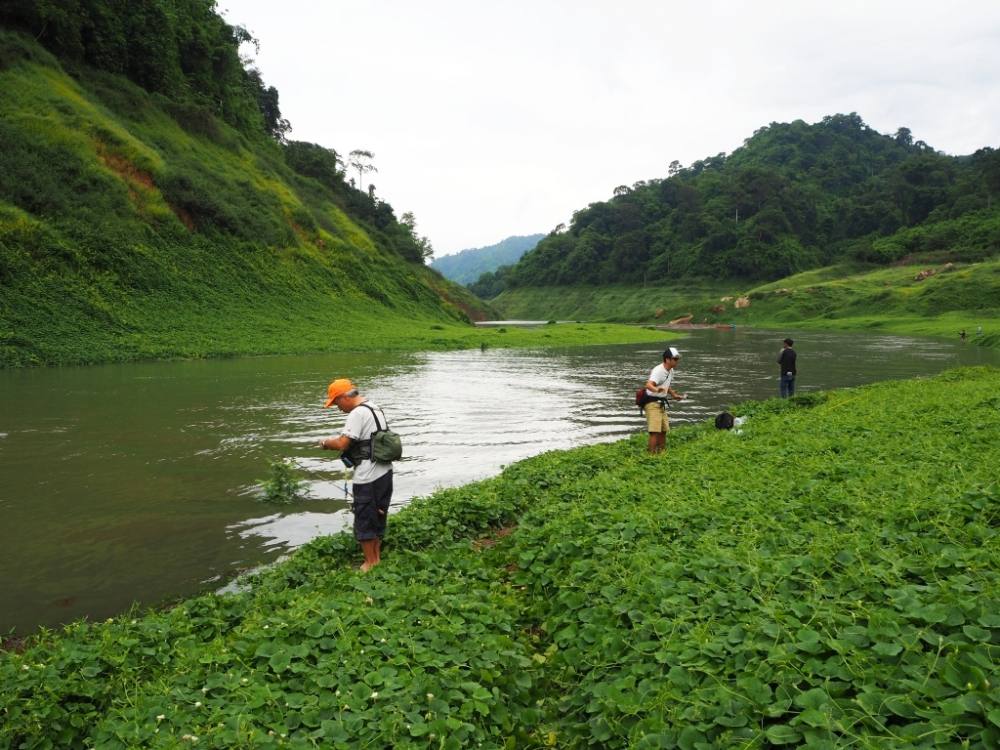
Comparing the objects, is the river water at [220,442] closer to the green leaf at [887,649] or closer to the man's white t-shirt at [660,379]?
the man's white t-shirt at [660,379]

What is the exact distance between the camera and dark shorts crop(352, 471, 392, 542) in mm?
8578

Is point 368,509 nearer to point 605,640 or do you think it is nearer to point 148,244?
point 605,640

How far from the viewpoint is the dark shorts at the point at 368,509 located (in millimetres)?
8578

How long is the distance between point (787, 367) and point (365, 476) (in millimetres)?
17737

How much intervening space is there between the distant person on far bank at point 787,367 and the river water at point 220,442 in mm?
2648

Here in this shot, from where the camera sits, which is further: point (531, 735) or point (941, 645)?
point (531, 735)

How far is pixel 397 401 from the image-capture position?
25109mm

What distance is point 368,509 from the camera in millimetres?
8562

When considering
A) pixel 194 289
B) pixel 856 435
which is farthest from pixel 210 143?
pixel 856 435

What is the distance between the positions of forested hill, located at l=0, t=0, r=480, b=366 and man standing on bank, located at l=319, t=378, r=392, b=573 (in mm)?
30161

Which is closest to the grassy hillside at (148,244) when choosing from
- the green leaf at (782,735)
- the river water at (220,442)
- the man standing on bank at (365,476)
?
the river water at (220,442)

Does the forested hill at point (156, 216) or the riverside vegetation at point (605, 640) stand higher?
the forested hill at point (156, 216)

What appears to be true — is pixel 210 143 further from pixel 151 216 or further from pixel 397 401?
pixel 397 401

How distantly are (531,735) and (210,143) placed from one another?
72377 mm
